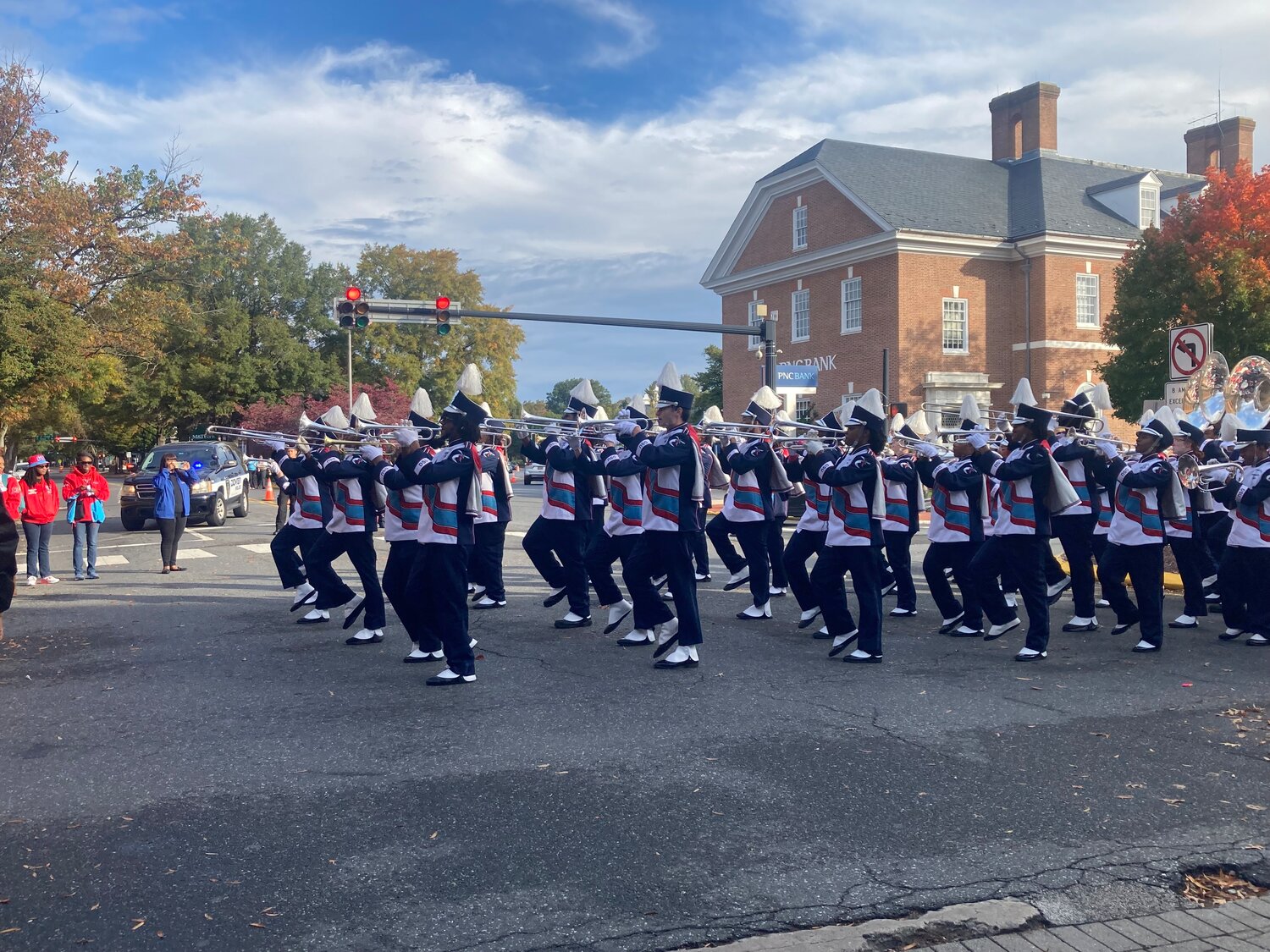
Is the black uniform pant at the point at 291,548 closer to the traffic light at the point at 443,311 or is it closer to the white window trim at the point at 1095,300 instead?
the traffic light at the point at 443,311

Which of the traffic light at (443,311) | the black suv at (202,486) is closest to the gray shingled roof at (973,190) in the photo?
the traffic light at (443,311)

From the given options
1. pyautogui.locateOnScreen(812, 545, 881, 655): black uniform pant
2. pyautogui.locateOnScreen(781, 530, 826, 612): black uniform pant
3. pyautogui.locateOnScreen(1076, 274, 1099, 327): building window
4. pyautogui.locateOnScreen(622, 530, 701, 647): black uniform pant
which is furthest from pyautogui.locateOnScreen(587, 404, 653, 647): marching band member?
pyautogui.locateOnScreen(1076, 274, 1099, 327): building window

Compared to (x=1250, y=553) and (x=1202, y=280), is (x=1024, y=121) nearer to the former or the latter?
(x=1202, y=280)

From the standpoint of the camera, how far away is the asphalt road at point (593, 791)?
4.11m

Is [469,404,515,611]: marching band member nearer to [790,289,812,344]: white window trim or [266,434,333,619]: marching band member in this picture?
[266,434,333,619]: marching band member

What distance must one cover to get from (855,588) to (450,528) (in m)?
3.31

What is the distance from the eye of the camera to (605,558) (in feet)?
33.9

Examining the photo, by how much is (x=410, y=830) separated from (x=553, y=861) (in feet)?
2.40

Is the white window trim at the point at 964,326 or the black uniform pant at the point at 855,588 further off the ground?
the white window trim at the point at 964,326

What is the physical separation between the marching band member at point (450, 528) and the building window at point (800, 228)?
31.6 meters

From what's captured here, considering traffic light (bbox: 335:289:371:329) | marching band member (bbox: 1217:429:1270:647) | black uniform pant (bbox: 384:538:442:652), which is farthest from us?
traffic light (bbox: 335:289:371:329)

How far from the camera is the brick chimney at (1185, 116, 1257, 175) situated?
46.3 metres

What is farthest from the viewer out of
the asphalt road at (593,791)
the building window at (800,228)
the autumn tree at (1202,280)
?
the building window at (800,228)

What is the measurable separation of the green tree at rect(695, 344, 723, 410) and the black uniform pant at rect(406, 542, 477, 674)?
41.8m
